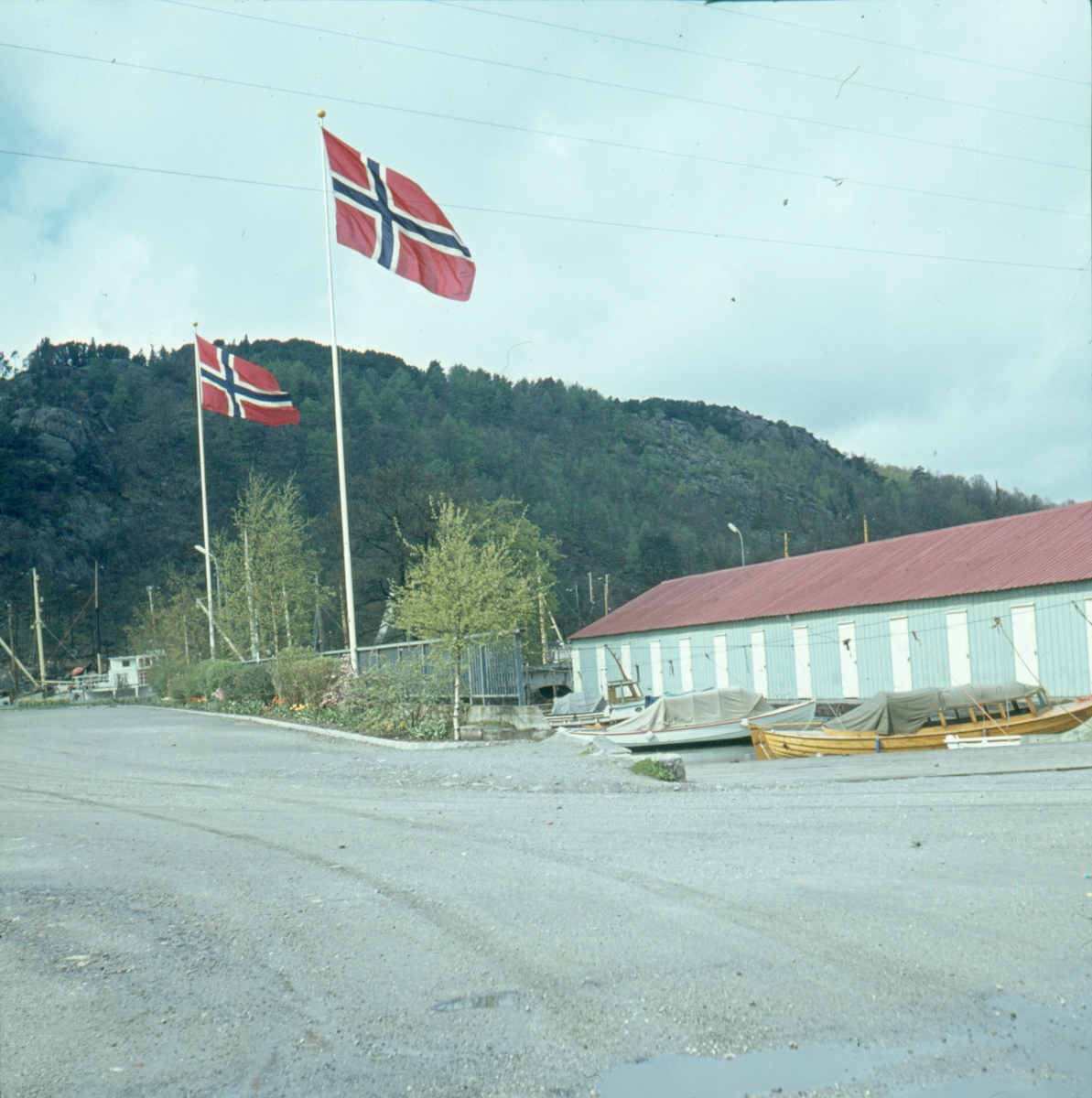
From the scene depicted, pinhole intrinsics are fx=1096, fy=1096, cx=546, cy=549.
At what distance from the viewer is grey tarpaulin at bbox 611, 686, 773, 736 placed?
36188 millimetres

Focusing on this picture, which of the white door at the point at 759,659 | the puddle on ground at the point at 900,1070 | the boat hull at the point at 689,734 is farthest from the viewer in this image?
the white door at the point at 759,659

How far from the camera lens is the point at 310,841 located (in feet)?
34.6

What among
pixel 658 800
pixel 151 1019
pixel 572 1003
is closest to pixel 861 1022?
pixel 572 1003

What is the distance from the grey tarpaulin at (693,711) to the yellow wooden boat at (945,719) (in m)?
4.80

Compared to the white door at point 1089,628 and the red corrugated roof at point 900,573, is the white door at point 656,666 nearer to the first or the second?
the red corrugated roof at point 900,573

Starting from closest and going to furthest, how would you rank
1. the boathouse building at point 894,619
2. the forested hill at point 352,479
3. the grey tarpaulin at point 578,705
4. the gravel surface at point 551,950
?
1. the gravel surface at point 551,950
2. the boathouse building at point 894,619
3. the grey tarpaulin at point 578,705
4. the forested hill at point 352,479

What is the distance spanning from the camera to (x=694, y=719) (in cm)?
3619

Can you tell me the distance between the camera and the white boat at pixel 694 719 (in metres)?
35.8

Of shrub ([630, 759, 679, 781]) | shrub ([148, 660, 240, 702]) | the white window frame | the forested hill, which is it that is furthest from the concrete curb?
the forested hill

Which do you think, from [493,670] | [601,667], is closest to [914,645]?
[493,670]

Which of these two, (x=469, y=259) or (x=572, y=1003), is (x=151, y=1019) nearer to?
(x=572, y=1003)

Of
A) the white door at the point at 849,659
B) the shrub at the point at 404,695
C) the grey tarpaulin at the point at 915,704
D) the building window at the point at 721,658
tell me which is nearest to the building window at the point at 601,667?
Result: the building window at the point at 721,658

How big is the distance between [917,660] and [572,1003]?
35.6 meters

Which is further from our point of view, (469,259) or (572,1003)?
(469,259)
